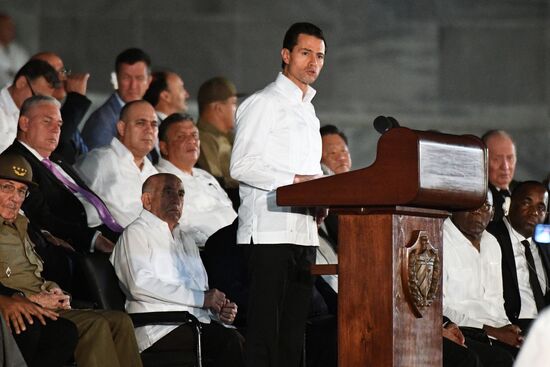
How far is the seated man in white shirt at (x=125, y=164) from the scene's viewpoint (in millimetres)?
5762

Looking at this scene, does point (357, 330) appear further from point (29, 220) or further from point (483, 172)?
point (29, 220)

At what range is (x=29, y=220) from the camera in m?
4.82

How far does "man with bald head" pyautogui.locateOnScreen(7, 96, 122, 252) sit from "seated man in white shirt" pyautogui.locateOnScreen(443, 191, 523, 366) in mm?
1598

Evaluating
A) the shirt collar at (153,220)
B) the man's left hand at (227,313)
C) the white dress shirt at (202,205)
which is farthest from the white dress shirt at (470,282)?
the shirt collar at (153,220)

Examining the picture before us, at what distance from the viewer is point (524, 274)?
19.6 feet

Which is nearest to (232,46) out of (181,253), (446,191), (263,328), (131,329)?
(181,253)

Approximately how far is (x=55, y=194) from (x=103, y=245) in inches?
12.7

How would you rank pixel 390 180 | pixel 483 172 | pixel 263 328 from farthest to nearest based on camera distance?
pixel 263 328 → pixel 483 172 → pixel 390 180

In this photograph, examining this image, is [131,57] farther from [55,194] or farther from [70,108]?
[55,194]

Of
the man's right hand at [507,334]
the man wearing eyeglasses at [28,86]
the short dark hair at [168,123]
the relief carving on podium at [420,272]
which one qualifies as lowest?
the man's right hand at [507,334]

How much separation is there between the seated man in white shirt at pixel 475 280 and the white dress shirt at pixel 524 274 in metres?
0.26

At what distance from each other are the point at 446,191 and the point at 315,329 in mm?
1962

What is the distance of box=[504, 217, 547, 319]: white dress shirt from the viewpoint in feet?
19.3

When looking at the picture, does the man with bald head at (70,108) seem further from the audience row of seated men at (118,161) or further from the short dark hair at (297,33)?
the short dark hair at (297,33)
